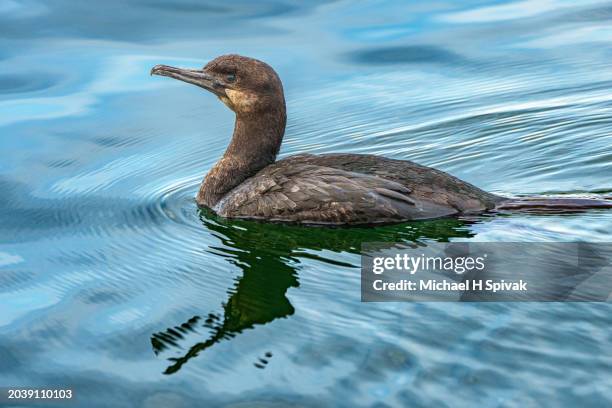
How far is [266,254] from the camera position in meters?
7.75

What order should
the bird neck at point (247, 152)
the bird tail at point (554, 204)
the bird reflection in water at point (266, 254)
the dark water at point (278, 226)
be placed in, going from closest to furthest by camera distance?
the dark water at point (278, 226) < the bird reflection in water at point (266, 254) < the bird tail at point (554, 204) < the bird neck at point (247, 152)

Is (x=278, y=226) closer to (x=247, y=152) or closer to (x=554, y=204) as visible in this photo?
(x=247, y=152)

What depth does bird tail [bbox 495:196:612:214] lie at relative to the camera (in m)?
7.95

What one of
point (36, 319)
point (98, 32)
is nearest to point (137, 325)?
point (36, 319)

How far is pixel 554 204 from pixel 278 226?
203 cm

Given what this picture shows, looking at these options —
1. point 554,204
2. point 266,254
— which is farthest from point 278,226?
point 554,204

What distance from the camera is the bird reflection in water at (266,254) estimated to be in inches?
259

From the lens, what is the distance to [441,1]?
535 inches

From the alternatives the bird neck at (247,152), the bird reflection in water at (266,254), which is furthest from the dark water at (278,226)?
the bird neck at (247,152)

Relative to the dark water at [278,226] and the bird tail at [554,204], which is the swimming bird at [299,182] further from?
the dark water at [278,226]

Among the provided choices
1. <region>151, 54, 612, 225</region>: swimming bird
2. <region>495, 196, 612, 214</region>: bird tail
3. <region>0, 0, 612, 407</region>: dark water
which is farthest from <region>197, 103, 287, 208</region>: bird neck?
<region>495, 196, 612, 214</region>: bird tail

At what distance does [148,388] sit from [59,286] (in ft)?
6.05

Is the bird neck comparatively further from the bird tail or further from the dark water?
the bird tail

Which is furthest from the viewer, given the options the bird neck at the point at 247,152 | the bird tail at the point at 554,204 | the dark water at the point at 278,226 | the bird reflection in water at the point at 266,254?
the bird neck at the point at 247,152
